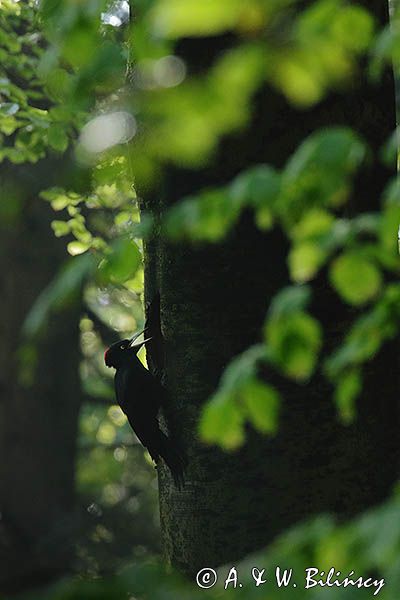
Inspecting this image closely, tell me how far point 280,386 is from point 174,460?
47cm

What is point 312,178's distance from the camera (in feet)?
4.82

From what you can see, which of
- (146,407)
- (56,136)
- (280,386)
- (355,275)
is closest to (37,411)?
(56,136)

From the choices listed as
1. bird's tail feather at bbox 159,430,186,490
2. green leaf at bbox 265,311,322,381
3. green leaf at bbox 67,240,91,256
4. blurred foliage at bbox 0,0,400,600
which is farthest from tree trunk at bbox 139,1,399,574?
green leaf at bbox 67,240,91,256

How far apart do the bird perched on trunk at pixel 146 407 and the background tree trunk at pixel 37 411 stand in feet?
21.0

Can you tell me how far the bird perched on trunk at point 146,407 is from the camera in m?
2.91

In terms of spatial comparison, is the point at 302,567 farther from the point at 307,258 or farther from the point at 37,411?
the point at 37,411

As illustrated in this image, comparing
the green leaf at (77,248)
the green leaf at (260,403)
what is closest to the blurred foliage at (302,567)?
the green leaf at (260,403)

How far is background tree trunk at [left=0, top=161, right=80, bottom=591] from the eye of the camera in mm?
9859

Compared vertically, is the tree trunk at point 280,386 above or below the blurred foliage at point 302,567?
above

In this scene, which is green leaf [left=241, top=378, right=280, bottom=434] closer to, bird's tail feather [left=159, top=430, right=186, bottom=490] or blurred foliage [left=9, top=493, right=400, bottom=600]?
blurred foliage [left=9, top=493, right=400, bottom=600]

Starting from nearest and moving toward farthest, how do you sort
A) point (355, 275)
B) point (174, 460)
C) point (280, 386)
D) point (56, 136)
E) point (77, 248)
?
point (355, 275) < point (280, 386) < point (174, 460) < point (56, 136) < point (77, 248)

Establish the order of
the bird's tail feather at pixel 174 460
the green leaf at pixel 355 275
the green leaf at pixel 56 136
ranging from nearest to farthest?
the green leaf at pixel 355 275, the bird's tail feather at pixel 174 460, the green leaf at pixel 56 136

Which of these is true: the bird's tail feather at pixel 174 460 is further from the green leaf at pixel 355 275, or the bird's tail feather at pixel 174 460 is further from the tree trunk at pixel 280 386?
the green leaf at pixel 355 275

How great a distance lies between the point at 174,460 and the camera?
9.52ft
